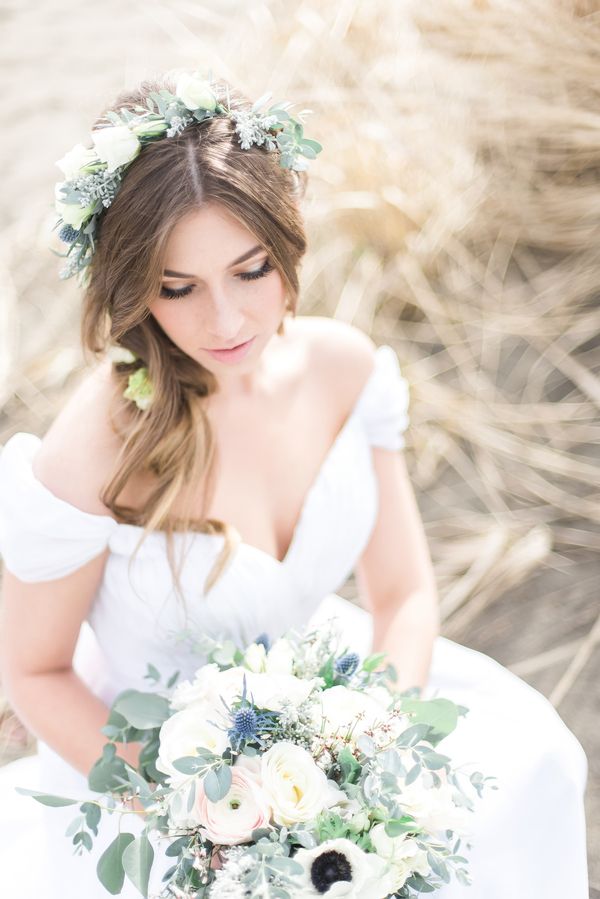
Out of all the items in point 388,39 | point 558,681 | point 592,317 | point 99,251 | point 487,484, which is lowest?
point 558,681

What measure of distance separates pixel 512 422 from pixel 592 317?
56 centimetres

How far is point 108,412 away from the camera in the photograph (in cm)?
179

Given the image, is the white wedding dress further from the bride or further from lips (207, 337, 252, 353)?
lips (207, 337, 252, 353)

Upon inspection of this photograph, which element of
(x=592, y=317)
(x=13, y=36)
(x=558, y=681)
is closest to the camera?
(x=558, y=681)

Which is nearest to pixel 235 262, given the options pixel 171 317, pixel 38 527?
pixel 171 317

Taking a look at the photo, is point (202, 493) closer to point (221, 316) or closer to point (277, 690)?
point (221, 316)

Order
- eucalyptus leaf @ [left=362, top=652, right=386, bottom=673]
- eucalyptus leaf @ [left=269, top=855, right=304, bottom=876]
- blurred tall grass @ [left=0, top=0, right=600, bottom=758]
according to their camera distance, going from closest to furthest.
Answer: eucalyptus leaf @ [left=269, top=855, right=304, bottom=876] → eucalyptus leaf @ [left=362, top=652, right=386, bottom=673] → blurred tall grass @ [left=0, top=0, right=600, bottom=758]

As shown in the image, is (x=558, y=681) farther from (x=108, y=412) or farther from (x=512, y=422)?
(x=108, y=412)

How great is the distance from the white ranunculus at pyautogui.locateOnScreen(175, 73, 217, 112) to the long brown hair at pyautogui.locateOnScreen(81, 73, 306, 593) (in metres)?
0.03

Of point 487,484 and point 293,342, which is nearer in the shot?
point 293,342

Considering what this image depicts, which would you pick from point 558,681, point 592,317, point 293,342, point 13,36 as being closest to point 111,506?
point 293,342

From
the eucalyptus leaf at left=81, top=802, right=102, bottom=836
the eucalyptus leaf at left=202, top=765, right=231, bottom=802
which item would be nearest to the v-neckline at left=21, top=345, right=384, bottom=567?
the eucalyptus leaf at left=81, top=802, right=102, bottom=836

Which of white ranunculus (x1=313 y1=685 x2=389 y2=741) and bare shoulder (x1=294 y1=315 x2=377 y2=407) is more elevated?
bare shoulder (x1=294 y1=315 x2=377 y2=407)

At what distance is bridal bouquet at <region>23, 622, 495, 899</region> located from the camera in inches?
48.1
